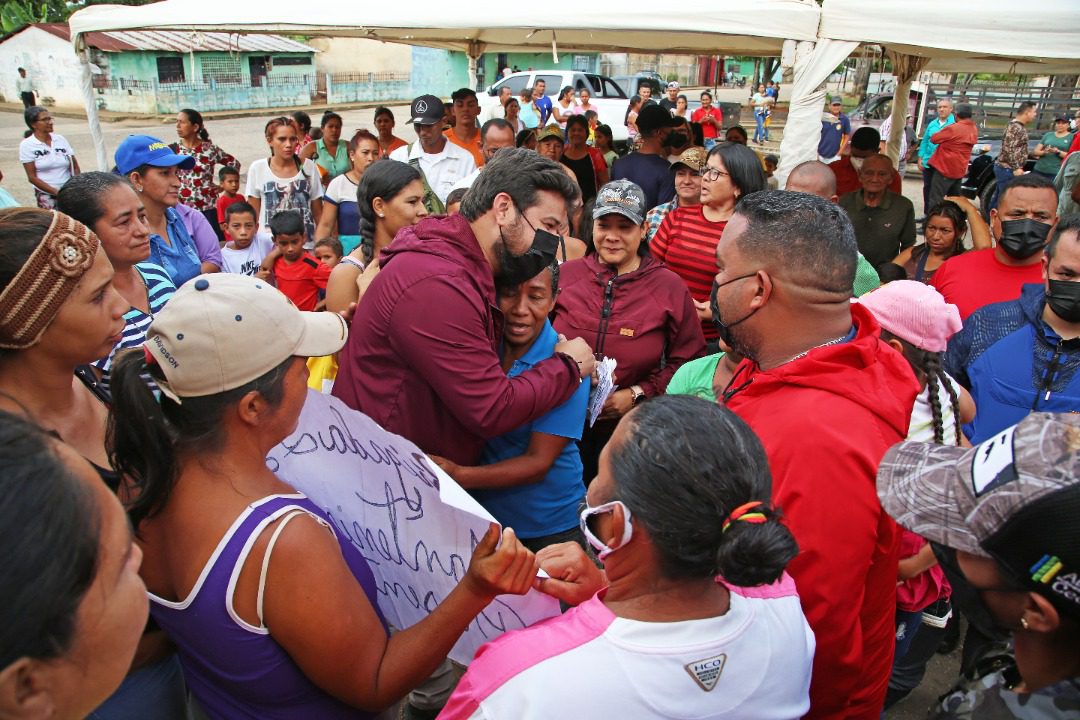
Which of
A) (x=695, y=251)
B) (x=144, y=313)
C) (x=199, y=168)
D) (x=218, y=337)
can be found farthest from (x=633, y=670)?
(x=199, y=168)

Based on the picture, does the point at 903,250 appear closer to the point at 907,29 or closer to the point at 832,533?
the point at 907,29

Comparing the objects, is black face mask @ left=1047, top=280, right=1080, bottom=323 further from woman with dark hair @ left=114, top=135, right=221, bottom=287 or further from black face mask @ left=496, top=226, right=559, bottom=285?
woman with dark hair @ left=114, top=135, right=221, bottom=287

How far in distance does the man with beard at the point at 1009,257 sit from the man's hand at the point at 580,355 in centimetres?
238

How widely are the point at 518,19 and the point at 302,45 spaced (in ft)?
108

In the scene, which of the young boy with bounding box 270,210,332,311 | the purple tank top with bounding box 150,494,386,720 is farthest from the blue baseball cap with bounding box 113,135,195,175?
the purple tank top with bounding box 150,494,386,720

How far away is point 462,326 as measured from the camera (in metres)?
2.12

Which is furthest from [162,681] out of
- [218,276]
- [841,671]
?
[841,671]

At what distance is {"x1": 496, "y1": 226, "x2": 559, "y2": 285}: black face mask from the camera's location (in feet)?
8.01

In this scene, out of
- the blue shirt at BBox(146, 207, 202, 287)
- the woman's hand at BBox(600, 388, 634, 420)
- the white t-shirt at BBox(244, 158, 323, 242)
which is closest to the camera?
the woman's hand at BBox(600, 388, 634, 420)

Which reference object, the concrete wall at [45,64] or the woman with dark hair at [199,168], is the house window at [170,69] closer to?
the concrete wall at [45,64]

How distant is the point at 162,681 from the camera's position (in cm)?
182

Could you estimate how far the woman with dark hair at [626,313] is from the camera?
346 centimetres

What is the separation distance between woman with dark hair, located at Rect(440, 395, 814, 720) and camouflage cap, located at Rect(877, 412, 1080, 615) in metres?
0.24

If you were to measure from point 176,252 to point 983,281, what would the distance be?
4481mm
